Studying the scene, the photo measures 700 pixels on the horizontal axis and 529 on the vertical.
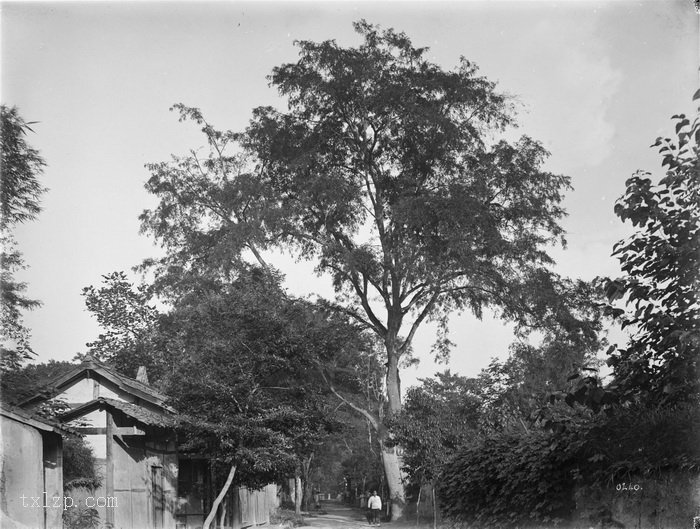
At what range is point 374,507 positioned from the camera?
30016mm

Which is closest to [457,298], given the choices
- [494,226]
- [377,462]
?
[494,226]

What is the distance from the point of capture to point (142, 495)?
65.4 feet

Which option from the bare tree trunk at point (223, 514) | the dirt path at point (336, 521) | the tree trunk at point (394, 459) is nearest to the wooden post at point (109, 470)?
the bare tree trunk at point (223, 514)

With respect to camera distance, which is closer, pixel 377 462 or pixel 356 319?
pixel 356 319

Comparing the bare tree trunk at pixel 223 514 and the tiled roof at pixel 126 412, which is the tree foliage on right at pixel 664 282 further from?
the bare tree trunk at pixel 223 514

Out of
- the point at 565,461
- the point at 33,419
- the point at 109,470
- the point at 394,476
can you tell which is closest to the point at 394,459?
the point at 394,476

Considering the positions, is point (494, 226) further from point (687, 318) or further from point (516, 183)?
point (687, 318)

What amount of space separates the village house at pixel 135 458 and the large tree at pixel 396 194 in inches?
293

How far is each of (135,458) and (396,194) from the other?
13.8 m

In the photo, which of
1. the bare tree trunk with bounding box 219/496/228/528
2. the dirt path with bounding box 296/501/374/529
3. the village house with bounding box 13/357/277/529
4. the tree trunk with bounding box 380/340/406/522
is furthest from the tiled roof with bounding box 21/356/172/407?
the dirt path with bounding box 296/501/374/529

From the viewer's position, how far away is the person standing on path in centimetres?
3008

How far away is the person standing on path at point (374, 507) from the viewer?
30.1m

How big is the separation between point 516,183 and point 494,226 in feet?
6.17

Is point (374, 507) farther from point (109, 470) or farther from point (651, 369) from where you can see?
point (651, 369)
